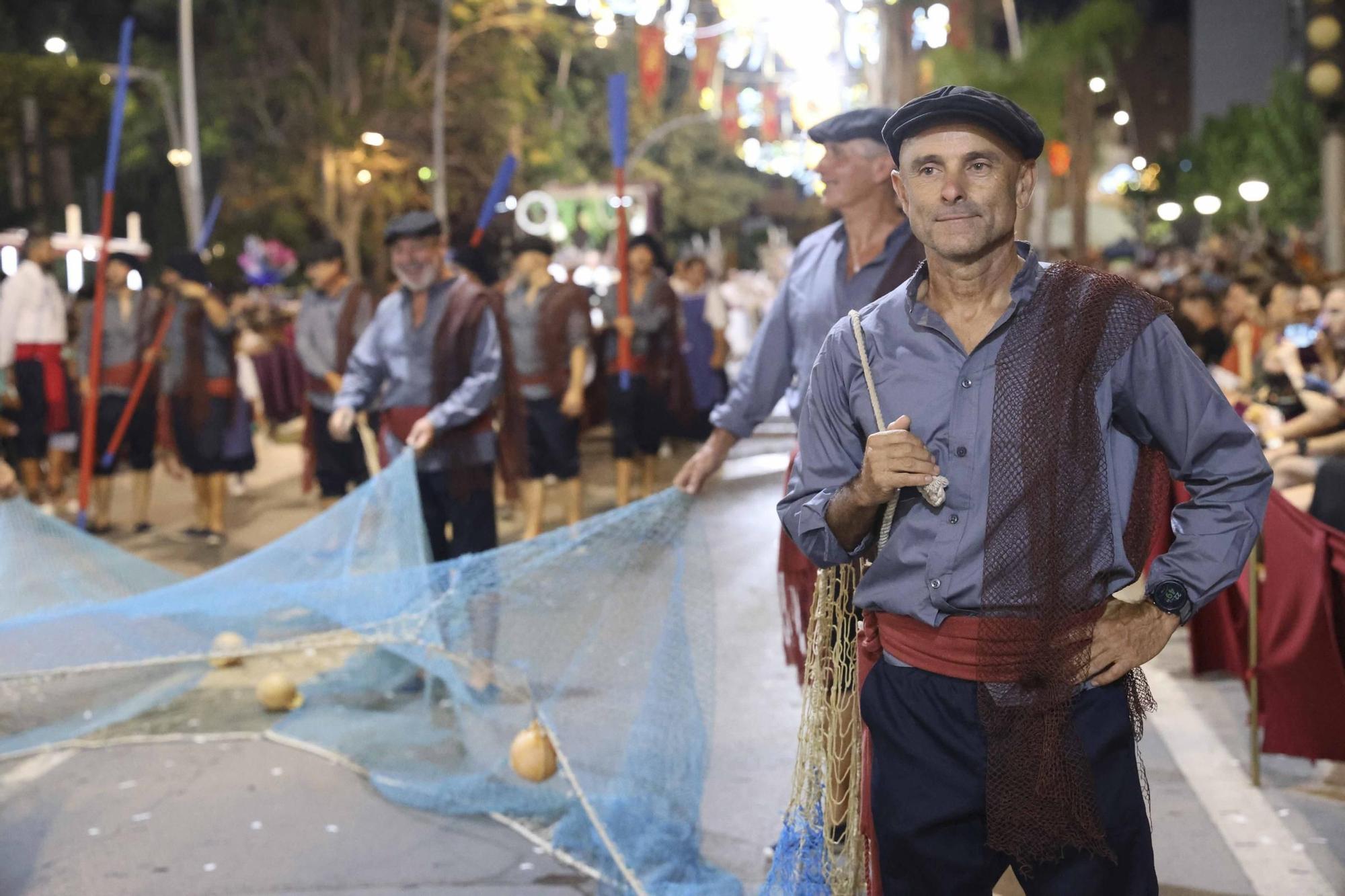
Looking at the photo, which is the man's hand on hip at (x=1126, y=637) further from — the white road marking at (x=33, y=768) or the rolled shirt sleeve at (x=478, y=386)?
the white road marking at (x=33, y=768)

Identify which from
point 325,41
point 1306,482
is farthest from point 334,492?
point 325,41

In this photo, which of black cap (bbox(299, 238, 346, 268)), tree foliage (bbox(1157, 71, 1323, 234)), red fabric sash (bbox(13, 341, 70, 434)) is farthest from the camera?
tree foliage (bbox(1157, 71, 1323, 234))

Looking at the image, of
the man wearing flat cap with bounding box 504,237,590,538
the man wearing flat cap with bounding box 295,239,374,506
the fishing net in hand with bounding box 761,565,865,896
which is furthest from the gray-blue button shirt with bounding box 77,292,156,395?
the fishing net in hand with bounding box 761,565,865,896

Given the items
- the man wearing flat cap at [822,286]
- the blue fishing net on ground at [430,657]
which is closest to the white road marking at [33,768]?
the blue fishing net on ground at [430,657]

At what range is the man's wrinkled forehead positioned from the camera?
2840 mm

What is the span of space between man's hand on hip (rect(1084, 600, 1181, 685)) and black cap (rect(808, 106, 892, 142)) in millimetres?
2342

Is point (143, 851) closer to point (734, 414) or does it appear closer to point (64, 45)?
point (734, 414)

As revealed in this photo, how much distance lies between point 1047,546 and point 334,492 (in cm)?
759

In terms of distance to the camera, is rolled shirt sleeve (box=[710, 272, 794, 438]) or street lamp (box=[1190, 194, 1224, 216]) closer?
rolled shirt sleeve (box=[710, 272, 794, 438])

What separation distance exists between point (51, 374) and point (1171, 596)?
11317 mm

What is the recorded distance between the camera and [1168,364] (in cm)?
276

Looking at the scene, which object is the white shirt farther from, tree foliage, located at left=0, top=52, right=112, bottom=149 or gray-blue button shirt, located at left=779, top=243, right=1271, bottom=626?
tree foliage, located at left=0, top=52, right=112, bottom=149

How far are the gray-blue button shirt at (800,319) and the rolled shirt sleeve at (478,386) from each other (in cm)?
194

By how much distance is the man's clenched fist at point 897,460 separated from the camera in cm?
271
